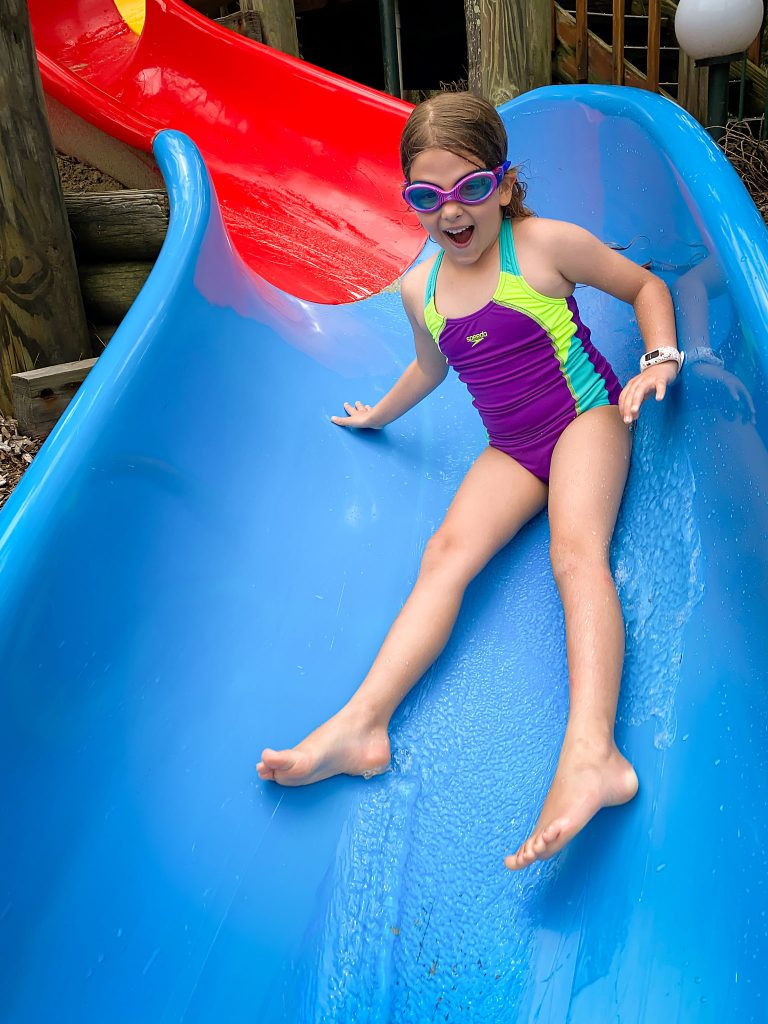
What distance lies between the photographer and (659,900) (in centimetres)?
104

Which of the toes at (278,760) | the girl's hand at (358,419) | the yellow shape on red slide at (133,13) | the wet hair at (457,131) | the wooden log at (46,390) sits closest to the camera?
the toes at (278,760)

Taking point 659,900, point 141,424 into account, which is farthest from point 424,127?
point 659,900

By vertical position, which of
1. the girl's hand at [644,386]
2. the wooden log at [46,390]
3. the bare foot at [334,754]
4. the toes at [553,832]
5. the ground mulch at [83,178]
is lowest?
the wooden log at [46,390]

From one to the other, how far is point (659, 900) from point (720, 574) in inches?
16.6

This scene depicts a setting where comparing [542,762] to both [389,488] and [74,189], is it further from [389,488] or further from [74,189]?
[74,189]

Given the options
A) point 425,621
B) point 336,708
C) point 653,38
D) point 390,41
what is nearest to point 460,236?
point 425,621

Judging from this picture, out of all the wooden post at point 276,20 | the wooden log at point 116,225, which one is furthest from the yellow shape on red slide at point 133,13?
the wooden log at point 116,225

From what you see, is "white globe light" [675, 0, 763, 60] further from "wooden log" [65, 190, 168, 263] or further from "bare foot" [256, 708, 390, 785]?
"bare foot" [256, 708, 390, 785]

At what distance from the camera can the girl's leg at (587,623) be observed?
3.59ft

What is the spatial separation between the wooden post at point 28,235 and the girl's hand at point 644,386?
4.80ft

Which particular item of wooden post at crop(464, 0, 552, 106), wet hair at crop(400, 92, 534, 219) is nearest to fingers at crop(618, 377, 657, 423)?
wet hair at crop(400, 92, 534, 219)

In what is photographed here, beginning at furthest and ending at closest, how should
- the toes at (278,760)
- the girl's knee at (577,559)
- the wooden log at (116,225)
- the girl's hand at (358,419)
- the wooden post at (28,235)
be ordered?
the wooden log at (116,225) → the wooden post at (28,235) → the girl's hand at (358,419) → the girl's knee at (577,559) → the toes at (278,760)

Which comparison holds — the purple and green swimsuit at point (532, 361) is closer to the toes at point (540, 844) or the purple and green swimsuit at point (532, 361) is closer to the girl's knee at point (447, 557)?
the girl's knee at point (447, 557)

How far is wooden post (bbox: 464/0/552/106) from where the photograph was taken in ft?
9.68
